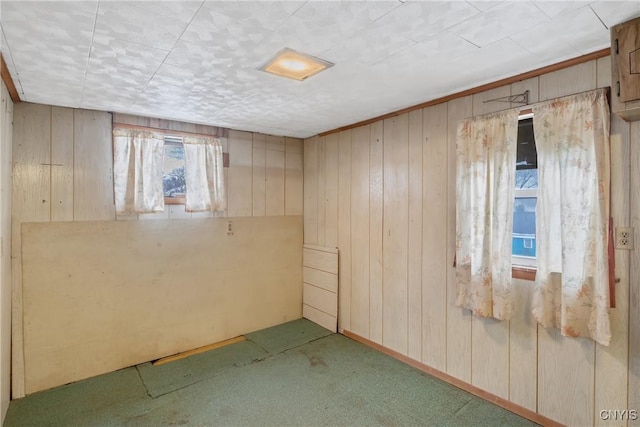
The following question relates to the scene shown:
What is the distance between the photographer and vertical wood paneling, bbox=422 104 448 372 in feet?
8.64

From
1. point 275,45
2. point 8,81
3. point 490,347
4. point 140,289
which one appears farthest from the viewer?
point 140,289

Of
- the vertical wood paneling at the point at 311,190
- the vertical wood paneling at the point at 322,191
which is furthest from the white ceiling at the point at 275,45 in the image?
the vertical wood paneling at the point at 311,190

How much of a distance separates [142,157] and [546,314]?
336 cm

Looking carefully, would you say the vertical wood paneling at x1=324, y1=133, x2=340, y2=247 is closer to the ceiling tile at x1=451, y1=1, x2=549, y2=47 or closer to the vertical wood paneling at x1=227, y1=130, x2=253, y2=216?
the vertical wood paneling at x1=227, y1=130, x2=253, y2=216

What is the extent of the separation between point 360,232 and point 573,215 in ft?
6.10

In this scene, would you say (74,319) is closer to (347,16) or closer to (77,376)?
(77,376)

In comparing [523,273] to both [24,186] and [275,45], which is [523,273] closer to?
[275,45]

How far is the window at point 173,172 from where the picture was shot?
3180mm

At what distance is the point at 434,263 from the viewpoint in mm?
2709

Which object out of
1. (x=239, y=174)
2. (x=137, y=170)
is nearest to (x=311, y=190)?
(x=239, y=174)

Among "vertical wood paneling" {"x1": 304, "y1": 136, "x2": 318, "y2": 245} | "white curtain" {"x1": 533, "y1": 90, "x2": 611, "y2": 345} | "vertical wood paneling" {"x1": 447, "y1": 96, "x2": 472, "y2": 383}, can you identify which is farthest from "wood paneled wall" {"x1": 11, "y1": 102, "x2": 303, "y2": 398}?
"white curtain" {"x1": 533, "y1": 90, "x2": 611, "y2": 345}

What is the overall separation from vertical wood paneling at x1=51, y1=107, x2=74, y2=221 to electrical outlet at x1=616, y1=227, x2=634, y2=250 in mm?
3854

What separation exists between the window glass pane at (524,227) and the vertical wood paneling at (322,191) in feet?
6.67

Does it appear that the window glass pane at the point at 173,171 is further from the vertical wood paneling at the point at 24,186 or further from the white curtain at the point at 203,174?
the vertical wood paneling at the point at 24,186
